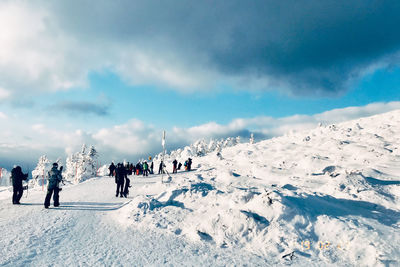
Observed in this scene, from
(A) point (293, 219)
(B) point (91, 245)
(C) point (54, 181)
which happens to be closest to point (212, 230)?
(A) point (293, 219)

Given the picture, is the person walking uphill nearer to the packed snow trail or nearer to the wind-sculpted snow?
the packed snow trail

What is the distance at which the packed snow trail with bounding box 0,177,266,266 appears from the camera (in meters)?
5.86

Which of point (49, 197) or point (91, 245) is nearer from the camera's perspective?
point (91, 245)

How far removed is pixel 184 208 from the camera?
9750mm

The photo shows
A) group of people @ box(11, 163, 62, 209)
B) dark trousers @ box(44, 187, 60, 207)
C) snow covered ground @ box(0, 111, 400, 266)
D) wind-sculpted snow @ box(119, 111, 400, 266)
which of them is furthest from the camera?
group of people @ box(11, 163, 62, 209)

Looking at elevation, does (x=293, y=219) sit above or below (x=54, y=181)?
below

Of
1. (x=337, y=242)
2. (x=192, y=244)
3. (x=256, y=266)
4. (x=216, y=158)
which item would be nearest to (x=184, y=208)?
(x=192, y=244)

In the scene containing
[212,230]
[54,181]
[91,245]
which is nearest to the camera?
[91,245]

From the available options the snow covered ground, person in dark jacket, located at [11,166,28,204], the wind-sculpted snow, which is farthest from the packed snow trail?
person in dark jacket, located at [11,166,28,204]

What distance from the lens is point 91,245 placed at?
6.69 meters

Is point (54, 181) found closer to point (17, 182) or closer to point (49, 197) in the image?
point (49, 197)

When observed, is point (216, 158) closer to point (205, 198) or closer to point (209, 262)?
point (205, 198)

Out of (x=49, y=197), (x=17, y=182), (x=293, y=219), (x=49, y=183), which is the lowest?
(x=293, y=219)

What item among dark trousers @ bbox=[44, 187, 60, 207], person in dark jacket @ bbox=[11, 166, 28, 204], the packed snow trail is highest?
person in dark jacket @ bbox=[11, 166, 28, 204]
